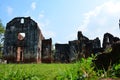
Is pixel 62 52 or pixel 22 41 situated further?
pixel 62 52

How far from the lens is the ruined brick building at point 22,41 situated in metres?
33.7

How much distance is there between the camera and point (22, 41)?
113 feet

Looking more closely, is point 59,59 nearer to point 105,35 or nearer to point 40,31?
point 40,31

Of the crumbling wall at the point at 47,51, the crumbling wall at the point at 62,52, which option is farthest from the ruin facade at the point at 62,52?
the crumbling wall at the point at 47,51

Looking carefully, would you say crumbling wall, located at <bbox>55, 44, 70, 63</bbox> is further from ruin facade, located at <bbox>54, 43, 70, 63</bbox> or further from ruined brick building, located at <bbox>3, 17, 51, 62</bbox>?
ruined brick building, located at <bbox>3, 17, 51, 62</bbox>

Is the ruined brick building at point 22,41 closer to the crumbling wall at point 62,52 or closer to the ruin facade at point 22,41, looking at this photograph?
the ruin facade at point 22,41

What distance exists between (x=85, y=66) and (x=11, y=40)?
30034 millimetres

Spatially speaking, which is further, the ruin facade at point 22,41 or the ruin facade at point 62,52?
the ruin facade at point 62,52

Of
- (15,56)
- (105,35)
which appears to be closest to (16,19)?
(15,56)

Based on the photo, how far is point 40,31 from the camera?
36.2 m

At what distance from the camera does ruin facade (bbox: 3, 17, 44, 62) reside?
33656 mm

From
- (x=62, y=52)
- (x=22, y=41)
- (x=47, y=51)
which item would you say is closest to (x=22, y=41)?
(x=22, y=41)

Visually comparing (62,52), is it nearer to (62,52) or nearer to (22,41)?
(62,52)

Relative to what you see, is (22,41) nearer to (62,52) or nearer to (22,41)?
(22,41)
